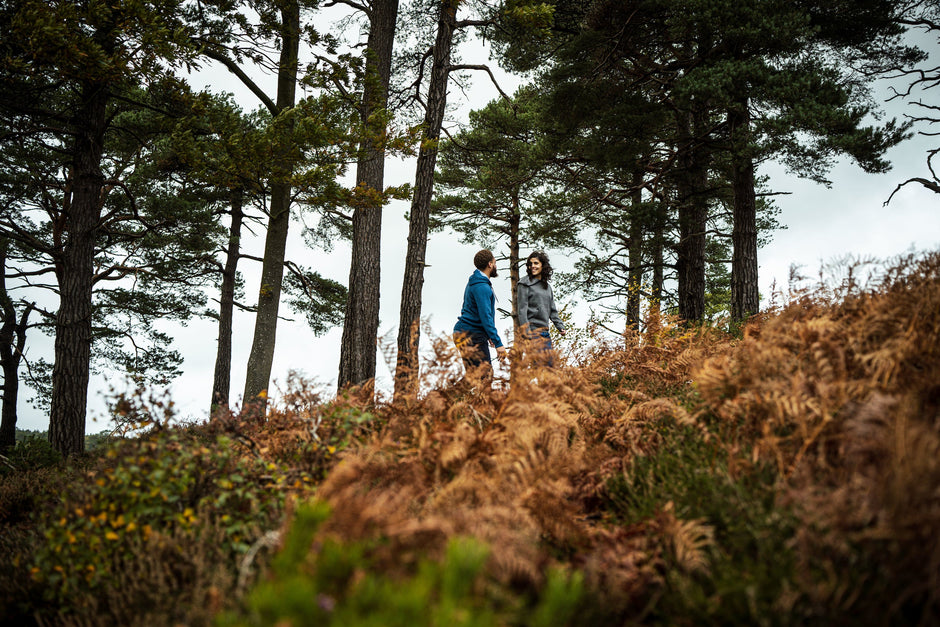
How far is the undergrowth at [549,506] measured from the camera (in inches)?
65.2

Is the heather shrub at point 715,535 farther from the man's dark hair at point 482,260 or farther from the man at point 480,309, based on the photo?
the man's dark hair at point 482,260

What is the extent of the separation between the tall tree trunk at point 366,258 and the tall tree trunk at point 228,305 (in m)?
7.23

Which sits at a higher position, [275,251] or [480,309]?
[275,251]

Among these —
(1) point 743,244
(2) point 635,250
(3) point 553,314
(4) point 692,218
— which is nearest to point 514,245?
(2) point 635,250

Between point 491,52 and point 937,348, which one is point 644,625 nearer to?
point 937,348

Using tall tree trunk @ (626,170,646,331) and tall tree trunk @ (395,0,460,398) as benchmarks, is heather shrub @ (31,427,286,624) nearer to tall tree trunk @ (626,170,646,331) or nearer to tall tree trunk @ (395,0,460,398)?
tall tree trunk @ (395,0,460,398)

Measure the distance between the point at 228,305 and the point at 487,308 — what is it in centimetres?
1201

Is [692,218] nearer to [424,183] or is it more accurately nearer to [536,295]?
[536,295]

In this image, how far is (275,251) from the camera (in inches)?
457

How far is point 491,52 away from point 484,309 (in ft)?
30.4

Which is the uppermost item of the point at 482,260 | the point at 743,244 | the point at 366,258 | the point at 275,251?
the point at 743,244

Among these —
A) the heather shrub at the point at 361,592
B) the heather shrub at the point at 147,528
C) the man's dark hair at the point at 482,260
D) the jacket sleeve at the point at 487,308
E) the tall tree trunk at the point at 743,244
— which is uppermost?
the tall tree trunk at the point at 743,244

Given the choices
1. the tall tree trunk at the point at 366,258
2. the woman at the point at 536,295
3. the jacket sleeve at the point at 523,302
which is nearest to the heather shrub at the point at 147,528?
the jacket sleeve at the point at 523,302

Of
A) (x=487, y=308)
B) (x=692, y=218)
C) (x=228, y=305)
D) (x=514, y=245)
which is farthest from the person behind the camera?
(x=514, y=245)
